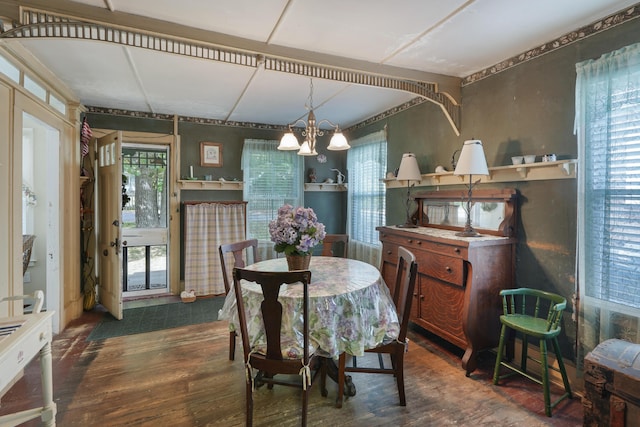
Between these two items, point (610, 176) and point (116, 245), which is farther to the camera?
point (116, 245)

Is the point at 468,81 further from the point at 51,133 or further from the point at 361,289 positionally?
the point at 51,133

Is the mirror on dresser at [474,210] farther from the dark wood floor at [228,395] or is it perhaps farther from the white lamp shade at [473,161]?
the dark wood floor at [228,395]

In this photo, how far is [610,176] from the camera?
1.96 meters

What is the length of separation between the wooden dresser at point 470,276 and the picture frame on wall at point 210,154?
3.05 m

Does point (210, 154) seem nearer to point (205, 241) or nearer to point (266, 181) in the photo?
point (266, 181)

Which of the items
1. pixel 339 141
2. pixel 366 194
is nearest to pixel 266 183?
pixel 366 194

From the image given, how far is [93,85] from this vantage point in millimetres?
3184

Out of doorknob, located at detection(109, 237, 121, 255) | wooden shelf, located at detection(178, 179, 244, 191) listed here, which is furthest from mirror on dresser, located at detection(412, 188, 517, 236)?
doorknob, located at detection(109, 237, 121, 255)

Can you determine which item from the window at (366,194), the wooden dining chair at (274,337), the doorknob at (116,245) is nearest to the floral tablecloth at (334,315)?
the wooden dining chair at (274,337)

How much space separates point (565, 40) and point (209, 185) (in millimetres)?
4145

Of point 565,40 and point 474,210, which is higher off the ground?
point 565,40

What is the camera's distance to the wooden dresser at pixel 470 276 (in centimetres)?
237

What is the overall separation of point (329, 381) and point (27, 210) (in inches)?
140

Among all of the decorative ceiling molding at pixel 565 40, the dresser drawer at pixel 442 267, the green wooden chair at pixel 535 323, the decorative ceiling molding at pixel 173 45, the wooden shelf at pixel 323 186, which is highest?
the decorative ceiling molding at pixel 565 40
